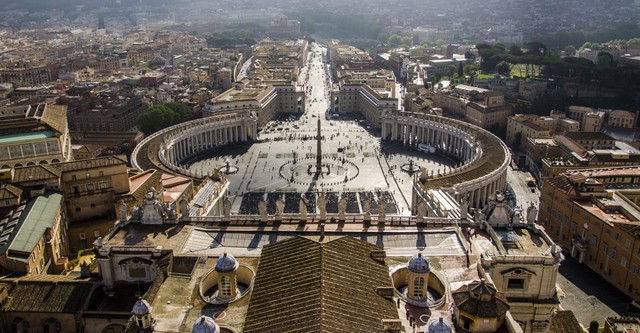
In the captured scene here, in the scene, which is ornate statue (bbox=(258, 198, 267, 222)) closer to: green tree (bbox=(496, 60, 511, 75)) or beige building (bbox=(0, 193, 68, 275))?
beige building (bbox=(0, 193, 68, 275))

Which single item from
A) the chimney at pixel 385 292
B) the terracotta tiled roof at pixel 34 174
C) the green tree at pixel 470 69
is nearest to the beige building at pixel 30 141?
the terracotta tiled roof at pixel 34 174

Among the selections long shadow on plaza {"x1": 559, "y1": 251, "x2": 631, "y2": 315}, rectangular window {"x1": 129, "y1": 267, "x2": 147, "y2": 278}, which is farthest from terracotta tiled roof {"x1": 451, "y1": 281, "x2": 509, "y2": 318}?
long shadow on plaza {"x1": 559, "y1": 251, "x2": 631, "y2": 315}

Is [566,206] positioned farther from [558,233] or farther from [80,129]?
[80,129]

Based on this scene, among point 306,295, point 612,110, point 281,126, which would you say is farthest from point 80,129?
point 612,110

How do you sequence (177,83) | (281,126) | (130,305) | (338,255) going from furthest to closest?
1. (177,83)
2. (281,126)
3. (130,305)
4. (338,255)

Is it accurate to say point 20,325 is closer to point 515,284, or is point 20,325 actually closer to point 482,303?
point 482,303

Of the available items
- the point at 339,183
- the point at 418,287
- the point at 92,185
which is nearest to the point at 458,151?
the point at 339,183
